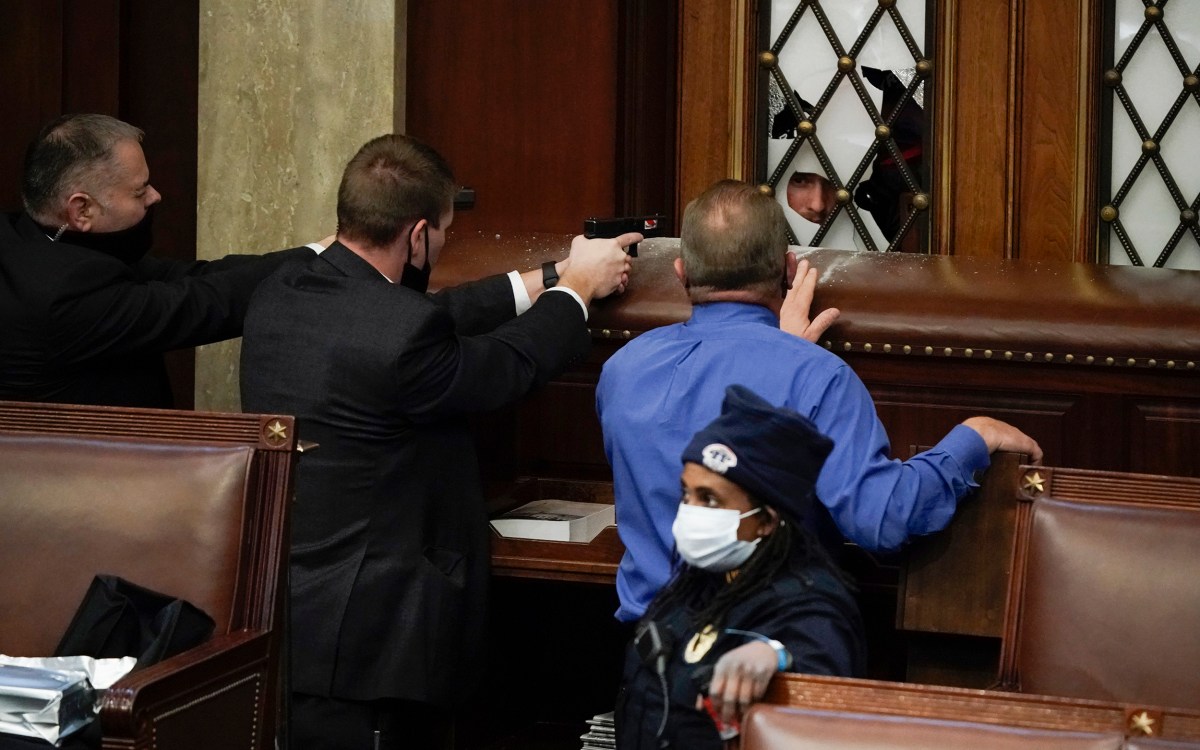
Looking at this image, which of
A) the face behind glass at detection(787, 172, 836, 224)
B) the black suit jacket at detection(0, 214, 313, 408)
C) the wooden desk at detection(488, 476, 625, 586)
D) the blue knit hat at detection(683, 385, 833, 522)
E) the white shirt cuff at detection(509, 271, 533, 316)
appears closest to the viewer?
the blue knit hat at detection(683, 385, 833, 522)

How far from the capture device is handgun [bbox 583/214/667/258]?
3235 millimetres

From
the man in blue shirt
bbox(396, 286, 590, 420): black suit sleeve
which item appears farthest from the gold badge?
bbox(396, 286, 590, 420): black suit sleeve

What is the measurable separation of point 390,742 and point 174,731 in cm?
65

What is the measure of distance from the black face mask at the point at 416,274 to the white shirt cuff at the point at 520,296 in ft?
0.74

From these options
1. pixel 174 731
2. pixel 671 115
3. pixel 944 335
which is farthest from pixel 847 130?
pixel 174 731

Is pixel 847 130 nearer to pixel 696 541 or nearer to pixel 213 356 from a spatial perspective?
pixel 213 356

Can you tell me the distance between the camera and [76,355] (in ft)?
10.3

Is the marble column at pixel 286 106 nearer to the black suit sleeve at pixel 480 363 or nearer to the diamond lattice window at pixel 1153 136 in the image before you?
the black suit sleeve at pixel 480 363

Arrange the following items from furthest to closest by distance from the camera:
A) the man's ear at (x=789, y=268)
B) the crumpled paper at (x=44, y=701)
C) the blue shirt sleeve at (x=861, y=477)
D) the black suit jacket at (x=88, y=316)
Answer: the black suit jacket at (x=88, y=316)
the man's ear at (x=789, y=268)
the blue shirt sleeve at (x=861, y=477)
the crumpled paper at (x=44, y=701)

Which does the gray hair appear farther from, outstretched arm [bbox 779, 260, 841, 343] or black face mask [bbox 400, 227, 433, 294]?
outstretched arm [bbox 779, 260, 841, 343]

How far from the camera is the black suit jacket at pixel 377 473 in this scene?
277cm

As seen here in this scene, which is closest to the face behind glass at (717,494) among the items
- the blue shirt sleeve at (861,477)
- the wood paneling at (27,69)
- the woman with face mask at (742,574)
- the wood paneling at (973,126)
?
the woman with face mask at (742,574)

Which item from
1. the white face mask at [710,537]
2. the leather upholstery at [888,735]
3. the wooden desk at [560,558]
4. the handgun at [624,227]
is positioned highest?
the handgun at [624,227]

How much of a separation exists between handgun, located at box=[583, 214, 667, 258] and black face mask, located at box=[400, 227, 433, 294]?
39cm
